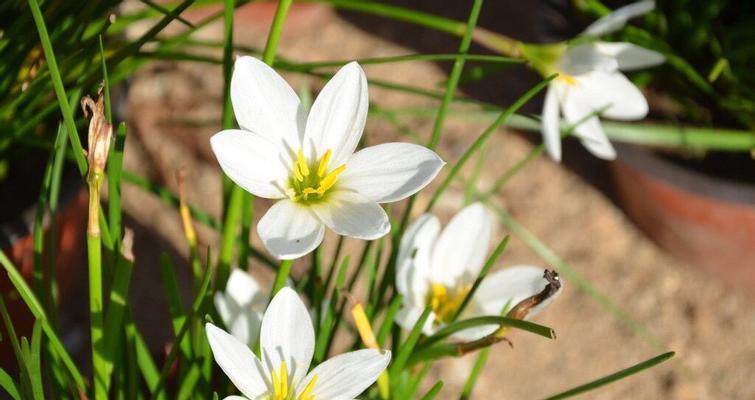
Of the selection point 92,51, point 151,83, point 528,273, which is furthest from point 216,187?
point 528,273

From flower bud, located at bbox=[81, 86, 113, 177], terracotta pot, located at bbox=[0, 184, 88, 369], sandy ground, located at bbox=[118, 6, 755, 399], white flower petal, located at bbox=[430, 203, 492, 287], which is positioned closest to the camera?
flower bud, located at bbox=[81, 86, 113, 177]

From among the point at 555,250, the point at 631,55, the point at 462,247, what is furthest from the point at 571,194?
the point at 462,247

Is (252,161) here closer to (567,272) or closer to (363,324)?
(363,324)

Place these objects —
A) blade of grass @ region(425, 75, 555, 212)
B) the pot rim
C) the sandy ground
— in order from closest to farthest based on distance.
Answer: blade of grass @ region(425, 75, 555, 212) → the pot rim → the sandy ground

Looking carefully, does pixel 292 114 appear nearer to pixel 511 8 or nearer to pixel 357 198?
pixel 357 198

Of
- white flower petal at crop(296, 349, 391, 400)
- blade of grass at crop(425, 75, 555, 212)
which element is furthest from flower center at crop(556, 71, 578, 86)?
white flower petal at crop(296, 349, 391, 400)

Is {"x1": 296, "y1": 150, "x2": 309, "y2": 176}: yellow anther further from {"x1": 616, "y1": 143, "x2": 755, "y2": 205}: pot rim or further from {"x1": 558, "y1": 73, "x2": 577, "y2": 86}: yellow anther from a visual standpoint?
{"x1": 616, "y1": 143, "x2": 755, "y2": 205}: pot rim
